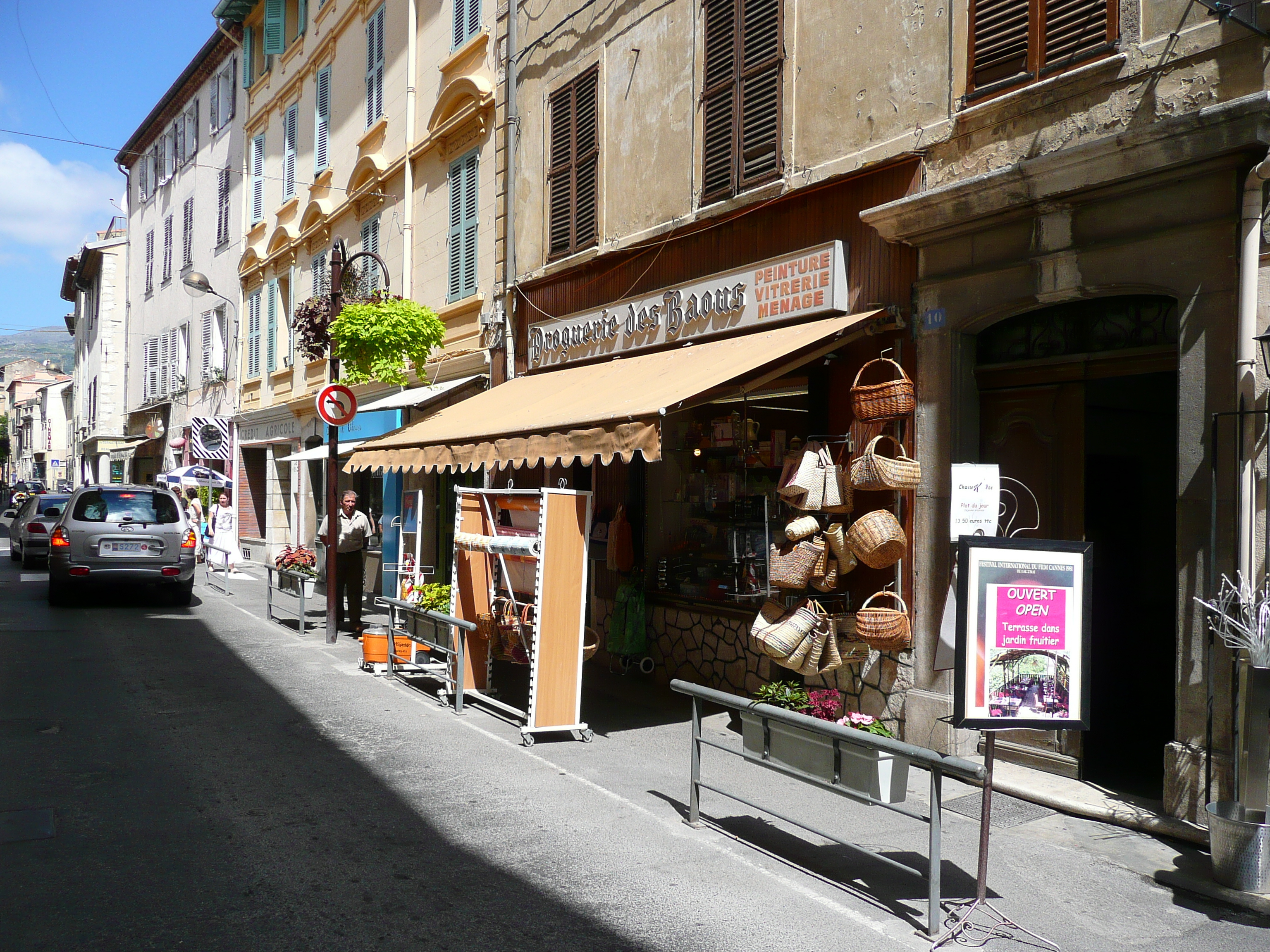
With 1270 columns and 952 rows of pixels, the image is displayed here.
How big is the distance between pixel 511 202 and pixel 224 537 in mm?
10516

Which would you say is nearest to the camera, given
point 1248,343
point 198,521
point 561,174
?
point 1248,343

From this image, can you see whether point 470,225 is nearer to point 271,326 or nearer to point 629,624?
point 629,624

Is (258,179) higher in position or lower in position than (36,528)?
higher

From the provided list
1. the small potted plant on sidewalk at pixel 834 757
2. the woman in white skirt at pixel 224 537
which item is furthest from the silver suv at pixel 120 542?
the small potted plant on sidewalk at pixel 834 757

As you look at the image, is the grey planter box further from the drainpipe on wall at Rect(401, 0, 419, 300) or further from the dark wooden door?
the drainpipe on wall at Rect(401, 0, 419, 300)

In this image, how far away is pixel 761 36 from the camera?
9.53m

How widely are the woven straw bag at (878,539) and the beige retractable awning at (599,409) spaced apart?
127 centimetres

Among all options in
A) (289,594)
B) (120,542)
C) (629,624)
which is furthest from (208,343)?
(629,624)

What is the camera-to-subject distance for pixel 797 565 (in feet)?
26.2

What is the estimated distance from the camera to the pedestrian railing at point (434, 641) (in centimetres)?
921

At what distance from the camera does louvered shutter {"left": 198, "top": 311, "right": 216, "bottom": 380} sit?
28.5m

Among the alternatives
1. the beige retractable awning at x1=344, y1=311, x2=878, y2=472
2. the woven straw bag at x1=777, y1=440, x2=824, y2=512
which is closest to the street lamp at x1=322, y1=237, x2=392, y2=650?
the beige retractable awning at x1=344, y1=311, x2=878, y2=472

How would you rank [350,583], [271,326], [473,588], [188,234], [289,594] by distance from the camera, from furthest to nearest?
[188,234]
[271,326]
[289,594]
[350,583]
[473,588]

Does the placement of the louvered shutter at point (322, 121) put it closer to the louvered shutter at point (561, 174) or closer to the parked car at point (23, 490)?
the louvered shutter at point (561, 174)
